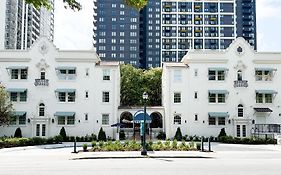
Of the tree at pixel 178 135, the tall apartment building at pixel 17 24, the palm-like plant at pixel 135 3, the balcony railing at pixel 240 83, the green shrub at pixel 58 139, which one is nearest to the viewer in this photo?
the palm-like plant at pixel 135 3

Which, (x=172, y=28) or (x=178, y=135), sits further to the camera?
(x=172, y=28)

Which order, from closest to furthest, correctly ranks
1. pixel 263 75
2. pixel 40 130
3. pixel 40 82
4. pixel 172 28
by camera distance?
1. pixel 40 130
2. pixel 40 82
3. pixel 263 75
4. pixel 172 28

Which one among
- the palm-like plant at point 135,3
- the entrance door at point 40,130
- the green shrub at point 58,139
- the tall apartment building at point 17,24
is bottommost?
the green shrub at point 58,139

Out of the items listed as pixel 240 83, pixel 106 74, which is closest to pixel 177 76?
pixel 240 83

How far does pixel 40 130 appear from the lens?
48.1m

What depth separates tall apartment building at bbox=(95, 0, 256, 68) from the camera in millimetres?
136375

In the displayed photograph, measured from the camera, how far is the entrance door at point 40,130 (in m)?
48.1

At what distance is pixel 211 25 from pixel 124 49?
3328 cm

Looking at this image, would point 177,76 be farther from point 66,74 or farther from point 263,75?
point 66,74

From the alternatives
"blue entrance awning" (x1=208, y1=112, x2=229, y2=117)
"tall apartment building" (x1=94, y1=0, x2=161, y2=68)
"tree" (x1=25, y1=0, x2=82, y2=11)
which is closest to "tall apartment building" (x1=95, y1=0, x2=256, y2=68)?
"tall apartment building" (x1=94, y1=0, x2=161, y2=68)

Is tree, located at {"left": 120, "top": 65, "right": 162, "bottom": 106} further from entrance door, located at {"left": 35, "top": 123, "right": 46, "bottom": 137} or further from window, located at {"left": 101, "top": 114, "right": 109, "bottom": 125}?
entrance door, located at {"left": 35, "top": 123, "right": 46, "bottom": 137}

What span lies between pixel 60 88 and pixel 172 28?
314 feet

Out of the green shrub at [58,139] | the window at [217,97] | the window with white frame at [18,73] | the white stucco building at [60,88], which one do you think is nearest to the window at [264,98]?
the window at [217,97]

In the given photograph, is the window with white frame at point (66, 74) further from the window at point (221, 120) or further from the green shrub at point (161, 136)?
the window at point (221, 120)
